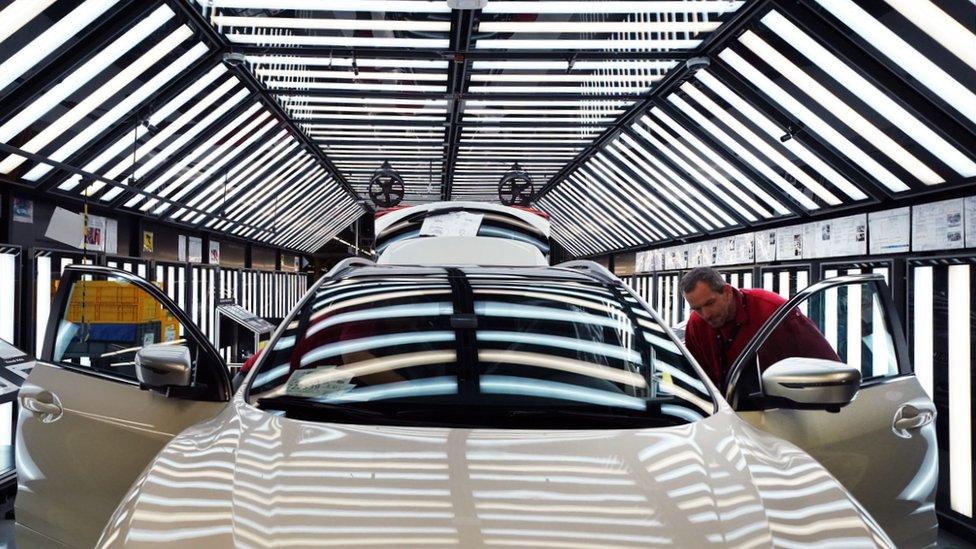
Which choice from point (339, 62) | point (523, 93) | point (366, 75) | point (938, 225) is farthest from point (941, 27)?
point (366, 75)

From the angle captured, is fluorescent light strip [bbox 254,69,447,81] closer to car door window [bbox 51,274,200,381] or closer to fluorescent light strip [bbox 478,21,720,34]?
fluorescent light strip [bbox 478,21,720,34]

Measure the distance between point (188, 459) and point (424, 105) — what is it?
8.75 meters

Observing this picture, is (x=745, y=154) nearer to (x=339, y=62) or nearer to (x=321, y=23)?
(x=339, y=62)

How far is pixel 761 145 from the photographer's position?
768 cm

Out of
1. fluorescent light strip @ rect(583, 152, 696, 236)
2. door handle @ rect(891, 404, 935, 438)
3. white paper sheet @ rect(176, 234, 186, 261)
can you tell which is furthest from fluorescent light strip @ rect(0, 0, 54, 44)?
fluorescent light strip @ rect(583, 152, 696, 236)

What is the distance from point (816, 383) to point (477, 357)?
0.95m

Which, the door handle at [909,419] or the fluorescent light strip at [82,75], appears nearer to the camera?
the door handle at [909,419]

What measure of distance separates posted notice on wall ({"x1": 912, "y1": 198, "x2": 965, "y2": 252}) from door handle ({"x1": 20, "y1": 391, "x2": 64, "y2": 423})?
5575 mm

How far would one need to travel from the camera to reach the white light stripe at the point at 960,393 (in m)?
5.22

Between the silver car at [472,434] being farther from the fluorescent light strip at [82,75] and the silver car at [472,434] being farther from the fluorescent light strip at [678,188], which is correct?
the fluorescent light strip at [678,188]

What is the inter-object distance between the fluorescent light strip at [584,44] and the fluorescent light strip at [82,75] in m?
2.99


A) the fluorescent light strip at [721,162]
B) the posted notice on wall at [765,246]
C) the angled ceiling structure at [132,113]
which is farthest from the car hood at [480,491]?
the posted notice on wall at [765,246]

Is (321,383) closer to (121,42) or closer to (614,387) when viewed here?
(614,387)

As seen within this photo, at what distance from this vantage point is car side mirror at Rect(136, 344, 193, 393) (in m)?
2.17
